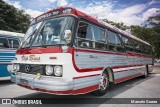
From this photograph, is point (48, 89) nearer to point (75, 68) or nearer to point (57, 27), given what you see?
point (75, 68)

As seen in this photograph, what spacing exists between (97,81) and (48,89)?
6.63 feet

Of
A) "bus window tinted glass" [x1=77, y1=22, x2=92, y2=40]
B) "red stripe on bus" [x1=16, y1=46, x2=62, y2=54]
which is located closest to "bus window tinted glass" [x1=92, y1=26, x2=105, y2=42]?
"bus window tinted glass" [x1=77, y1=22, x2=92, y2=40]

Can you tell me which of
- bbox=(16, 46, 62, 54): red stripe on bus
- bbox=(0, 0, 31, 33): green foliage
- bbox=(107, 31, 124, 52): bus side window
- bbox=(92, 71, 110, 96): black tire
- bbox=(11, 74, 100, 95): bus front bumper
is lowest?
bbox=(92, 71, 110, 96): black tire

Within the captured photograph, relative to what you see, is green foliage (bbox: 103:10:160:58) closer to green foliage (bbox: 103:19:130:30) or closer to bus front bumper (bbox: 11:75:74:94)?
green foliage (bbox: 103:19:130:30)

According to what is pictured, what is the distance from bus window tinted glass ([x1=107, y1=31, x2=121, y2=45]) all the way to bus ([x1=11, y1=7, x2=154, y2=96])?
1.14 ft

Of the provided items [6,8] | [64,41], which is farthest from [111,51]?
[6,8]

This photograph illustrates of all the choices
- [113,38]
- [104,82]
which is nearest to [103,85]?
[104,82]

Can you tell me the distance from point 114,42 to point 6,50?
17.2 feet

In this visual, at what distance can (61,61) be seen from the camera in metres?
5.26

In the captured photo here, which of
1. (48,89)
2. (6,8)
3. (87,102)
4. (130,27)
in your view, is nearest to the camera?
(48,89)

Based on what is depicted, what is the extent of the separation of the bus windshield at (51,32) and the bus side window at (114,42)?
2650mm

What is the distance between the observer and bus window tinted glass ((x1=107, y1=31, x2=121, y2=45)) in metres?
8.16

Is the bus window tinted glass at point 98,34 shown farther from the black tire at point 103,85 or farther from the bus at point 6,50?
the bus at point 6,50

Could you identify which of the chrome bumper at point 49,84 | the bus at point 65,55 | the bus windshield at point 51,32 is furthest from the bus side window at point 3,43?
the chrome bumper at point 49,84
